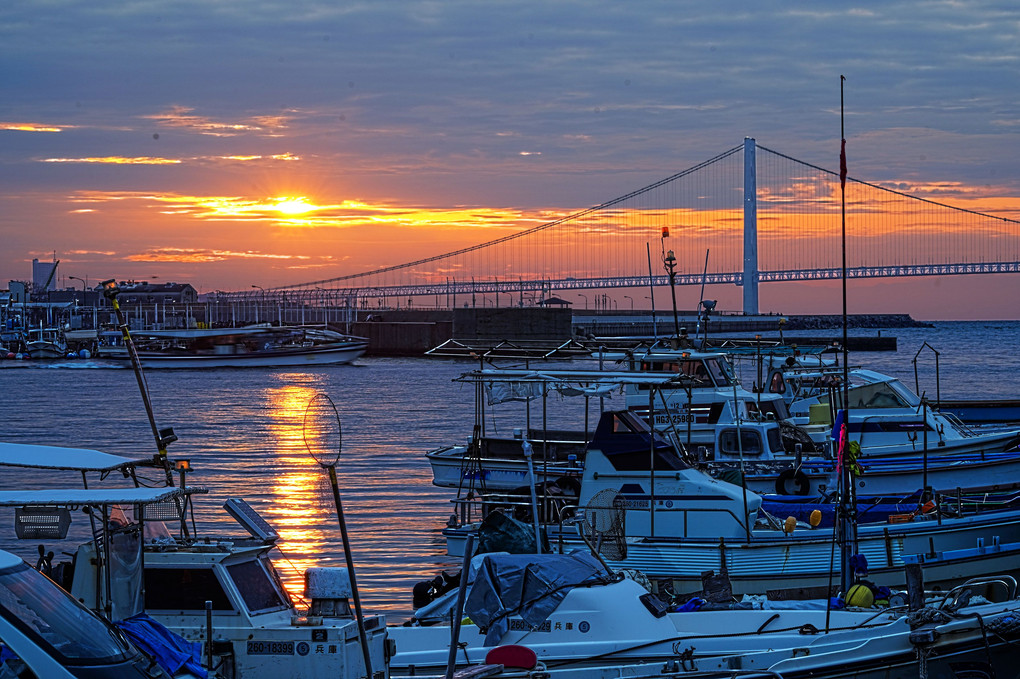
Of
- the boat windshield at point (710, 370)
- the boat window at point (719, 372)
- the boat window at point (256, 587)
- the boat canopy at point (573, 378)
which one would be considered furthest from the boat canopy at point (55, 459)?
the boat window at point (719, 372)

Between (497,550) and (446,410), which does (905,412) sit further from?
(446,410)

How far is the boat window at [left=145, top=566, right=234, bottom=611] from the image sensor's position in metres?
8.91

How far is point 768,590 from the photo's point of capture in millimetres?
13266

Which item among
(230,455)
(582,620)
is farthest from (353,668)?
(230,455)

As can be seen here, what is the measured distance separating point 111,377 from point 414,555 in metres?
62.7

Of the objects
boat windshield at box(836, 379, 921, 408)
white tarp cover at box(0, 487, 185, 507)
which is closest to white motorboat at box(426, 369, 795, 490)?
boat windshield at box(836, 379, 921, 408)

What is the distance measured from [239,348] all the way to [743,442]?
73.1m

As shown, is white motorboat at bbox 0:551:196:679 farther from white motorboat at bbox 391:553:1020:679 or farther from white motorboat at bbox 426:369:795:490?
white motorboat at bbox 426:369:795:490

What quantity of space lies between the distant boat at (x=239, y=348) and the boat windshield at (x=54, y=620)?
7833 cm

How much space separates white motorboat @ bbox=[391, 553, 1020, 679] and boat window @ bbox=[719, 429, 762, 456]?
8.85 m

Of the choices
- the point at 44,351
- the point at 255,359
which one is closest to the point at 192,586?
the point at 255,359

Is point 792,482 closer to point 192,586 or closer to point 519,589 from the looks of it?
point 519,589

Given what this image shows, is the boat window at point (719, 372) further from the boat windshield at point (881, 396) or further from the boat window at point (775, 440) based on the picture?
the boat windshield at point (881, 396)

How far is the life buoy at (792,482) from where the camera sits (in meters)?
18.4
